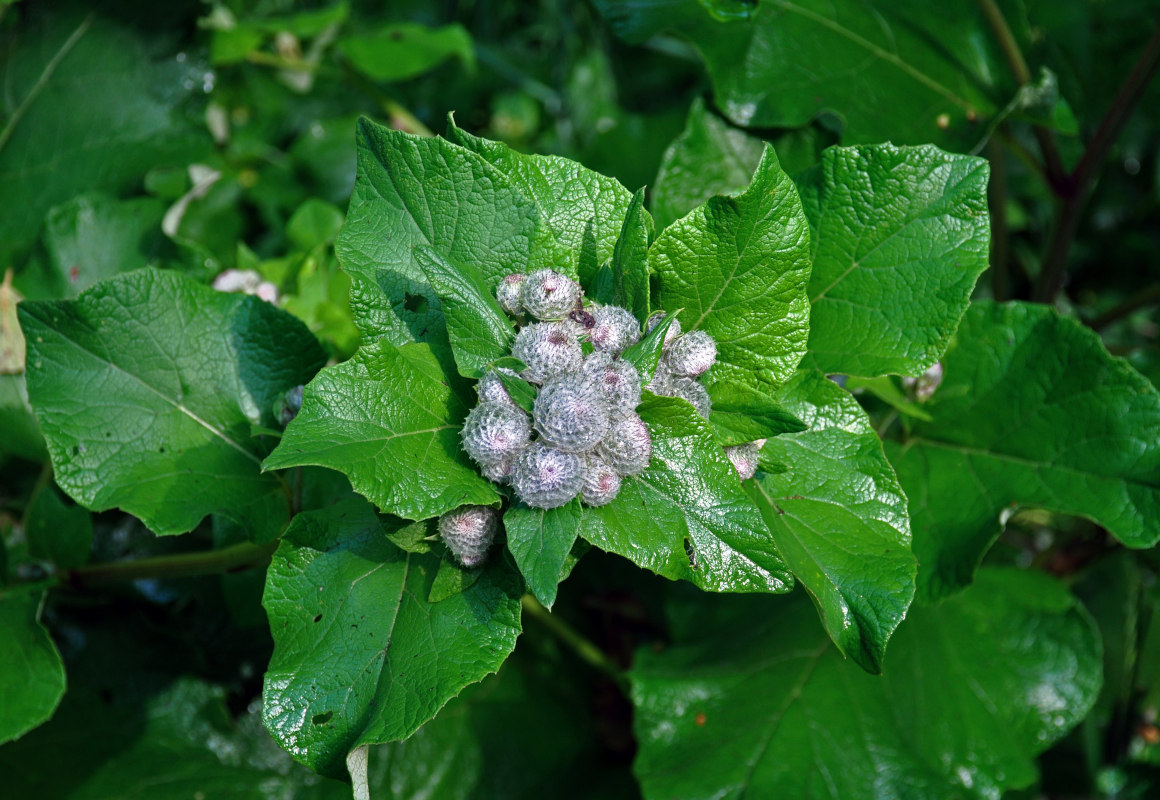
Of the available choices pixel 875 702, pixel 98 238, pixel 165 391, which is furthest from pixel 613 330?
pixel 98 238

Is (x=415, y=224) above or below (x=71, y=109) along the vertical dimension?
above

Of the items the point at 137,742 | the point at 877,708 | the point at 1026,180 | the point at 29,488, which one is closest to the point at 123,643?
the point at 137,742

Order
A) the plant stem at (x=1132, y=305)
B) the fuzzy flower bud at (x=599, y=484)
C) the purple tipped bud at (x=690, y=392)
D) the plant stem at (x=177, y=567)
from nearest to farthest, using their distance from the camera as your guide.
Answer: the fuzzy flower bud at (x=599, y=484)
the purple tipped bud at (x=690, y=392)
the plant stem at (x=177, y=567)
the plant stem at (x=1132, y=305)

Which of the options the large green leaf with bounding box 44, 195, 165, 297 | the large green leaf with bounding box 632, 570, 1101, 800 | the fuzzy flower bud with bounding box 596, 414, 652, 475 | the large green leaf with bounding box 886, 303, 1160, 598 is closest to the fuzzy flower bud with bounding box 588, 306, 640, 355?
the fuzzy flower bud with bounding box 596, 414, 652, 475

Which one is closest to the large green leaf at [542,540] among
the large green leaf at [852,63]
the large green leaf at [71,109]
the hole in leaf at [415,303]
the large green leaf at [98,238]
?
the hole in leaf at [415,303]

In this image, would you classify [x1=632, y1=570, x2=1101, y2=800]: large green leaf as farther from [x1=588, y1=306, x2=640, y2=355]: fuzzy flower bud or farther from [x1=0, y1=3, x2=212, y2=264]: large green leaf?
[x1=0, y1=3, x2=212, y2=264]: large green leaf

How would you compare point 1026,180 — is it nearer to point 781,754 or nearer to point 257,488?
point 781,754

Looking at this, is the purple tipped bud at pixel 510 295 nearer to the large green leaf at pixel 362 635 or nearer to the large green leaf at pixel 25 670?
the large green leaf at pixel 362 635

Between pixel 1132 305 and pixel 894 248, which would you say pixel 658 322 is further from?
pixel 1132 305
